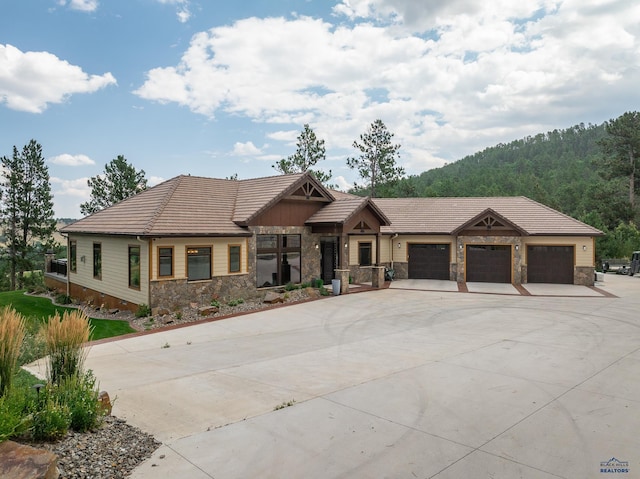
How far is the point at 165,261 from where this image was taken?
16.1m

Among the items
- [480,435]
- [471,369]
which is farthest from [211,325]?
[480,435]

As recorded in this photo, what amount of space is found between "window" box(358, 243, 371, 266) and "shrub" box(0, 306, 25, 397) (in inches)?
772

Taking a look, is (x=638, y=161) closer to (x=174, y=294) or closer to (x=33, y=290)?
(x=174, y=294)

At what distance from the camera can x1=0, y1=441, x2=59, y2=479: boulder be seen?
4.12m

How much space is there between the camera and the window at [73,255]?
21469 mm

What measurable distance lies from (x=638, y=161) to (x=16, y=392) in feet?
181

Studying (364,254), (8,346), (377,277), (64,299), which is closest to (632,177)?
(364,254)

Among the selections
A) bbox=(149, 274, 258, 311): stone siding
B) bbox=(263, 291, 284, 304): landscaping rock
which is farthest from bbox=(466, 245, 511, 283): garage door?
bbox=(149, 274, 258, 311): stone siding

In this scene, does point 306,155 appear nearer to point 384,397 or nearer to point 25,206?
point 25,206

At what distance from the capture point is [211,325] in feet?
47.1

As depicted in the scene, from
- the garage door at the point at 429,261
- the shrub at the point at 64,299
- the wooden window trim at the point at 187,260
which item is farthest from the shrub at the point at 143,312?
the garage door at the point at 429,261

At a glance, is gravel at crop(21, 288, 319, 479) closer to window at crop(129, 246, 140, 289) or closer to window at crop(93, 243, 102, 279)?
window at crop(129, 246, 140, 289)

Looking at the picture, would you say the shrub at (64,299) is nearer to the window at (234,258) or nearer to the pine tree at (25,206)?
the window at (234,258)

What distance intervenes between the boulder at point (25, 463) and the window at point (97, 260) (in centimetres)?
1589
